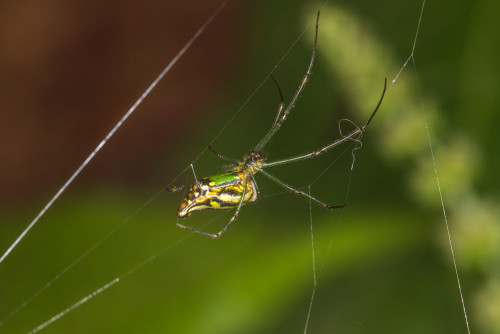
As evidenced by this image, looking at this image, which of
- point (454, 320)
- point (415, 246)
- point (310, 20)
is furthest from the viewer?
point (415, 246)

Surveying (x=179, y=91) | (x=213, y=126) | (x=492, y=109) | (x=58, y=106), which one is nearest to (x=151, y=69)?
(x=179, y=91)

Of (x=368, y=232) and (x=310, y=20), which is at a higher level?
(x=310, y=20)

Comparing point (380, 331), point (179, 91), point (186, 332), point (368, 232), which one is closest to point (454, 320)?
point (380, 331)

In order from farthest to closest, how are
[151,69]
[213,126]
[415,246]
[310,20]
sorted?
[151,69] < [213,126] < [415,246] < [310,20]

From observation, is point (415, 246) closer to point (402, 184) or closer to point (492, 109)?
point (402, 184)

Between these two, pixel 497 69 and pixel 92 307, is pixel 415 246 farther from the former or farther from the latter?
pixel 92 307

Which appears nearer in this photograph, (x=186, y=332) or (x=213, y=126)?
(x=186, y=332)

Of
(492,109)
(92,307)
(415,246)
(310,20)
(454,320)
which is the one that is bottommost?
(454,320)
